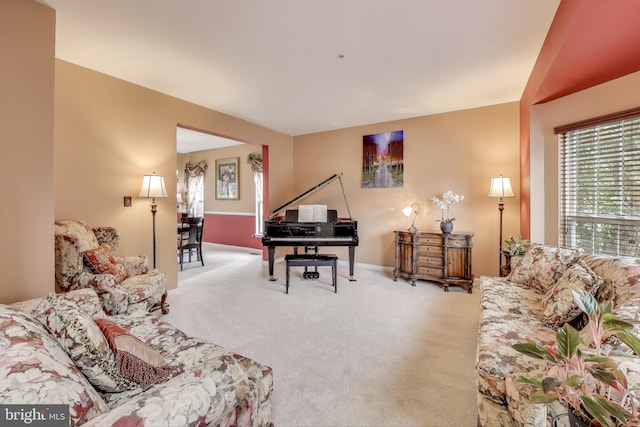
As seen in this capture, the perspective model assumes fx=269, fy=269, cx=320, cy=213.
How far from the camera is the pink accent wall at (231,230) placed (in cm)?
677

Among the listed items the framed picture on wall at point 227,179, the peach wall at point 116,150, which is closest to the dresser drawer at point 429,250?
the peach wall at point 116,150

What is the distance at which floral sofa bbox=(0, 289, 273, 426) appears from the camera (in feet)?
2.57

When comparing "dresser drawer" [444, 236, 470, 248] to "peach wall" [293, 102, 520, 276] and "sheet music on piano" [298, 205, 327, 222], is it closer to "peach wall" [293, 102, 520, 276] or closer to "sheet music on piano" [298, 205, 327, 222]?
"peach wall" [293, 102, 520, 276]

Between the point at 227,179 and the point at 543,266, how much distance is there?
21.8 feet

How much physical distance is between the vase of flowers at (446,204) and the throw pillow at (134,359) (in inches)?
146

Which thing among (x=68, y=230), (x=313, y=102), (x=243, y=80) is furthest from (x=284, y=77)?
(x=68, y=230)

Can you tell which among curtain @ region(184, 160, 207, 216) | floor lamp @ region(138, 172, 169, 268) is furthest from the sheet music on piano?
curtain @ region(184, 160, 207, 216)

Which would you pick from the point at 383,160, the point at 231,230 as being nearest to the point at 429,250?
the point at 383,160

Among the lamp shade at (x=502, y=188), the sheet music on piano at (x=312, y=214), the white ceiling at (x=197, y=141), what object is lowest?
the sheet music on piano at (x=312, y=214)

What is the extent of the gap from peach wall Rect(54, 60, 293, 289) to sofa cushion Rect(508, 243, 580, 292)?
4.20 meters

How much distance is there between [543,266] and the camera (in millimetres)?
2350

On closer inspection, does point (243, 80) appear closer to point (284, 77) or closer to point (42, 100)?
point (284, 77)

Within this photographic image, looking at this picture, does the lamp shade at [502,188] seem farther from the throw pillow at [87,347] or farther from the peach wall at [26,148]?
the peach wall at [26,148]

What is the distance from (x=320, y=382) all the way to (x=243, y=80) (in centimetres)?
322
